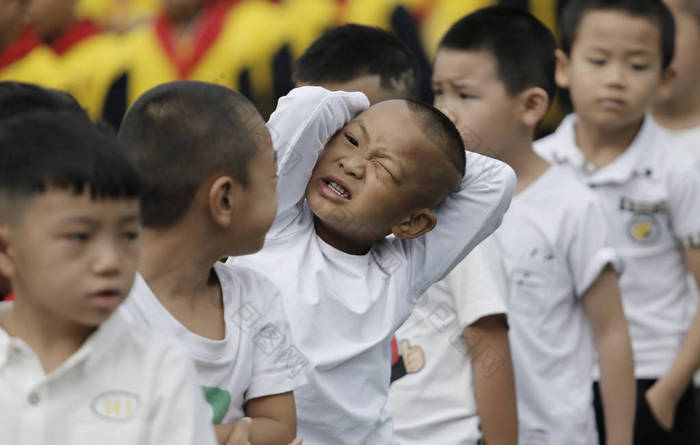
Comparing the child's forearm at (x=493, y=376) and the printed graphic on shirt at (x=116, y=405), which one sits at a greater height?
the printed graphic on shirt at (x=116, y=405)

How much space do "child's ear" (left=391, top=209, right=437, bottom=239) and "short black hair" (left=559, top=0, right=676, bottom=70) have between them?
1.62 m

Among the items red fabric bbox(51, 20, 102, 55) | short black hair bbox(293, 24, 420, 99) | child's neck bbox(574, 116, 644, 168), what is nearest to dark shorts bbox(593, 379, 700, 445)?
child's neck bbox(574, 116, 644, 168)

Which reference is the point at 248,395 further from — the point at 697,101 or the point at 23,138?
the point at 697,101

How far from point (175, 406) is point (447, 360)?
1244 millimetres

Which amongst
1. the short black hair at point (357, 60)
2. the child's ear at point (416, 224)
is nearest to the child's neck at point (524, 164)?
the short black hair at point (357, 60)

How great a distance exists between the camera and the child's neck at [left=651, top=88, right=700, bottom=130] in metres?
4.15

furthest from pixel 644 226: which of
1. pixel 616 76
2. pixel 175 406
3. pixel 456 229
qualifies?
pixel 175 406

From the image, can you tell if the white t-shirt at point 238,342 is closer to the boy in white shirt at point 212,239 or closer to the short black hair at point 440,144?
the boy in white shirt at point 212,239

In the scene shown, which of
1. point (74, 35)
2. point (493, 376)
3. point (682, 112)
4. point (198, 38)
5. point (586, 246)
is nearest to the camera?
point (493, 376)

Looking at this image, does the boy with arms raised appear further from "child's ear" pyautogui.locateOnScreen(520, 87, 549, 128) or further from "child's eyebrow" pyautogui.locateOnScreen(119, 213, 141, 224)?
"child's eyebrow" pyautogui.locateOnScreen(119, 213, 141, 224)

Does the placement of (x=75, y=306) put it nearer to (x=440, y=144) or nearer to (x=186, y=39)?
Answer: (x=440, y=144)

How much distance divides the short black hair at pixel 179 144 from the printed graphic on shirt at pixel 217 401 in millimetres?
271

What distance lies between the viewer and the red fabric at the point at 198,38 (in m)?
5.25

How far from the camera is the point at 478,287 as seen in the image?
2682 millimetres
